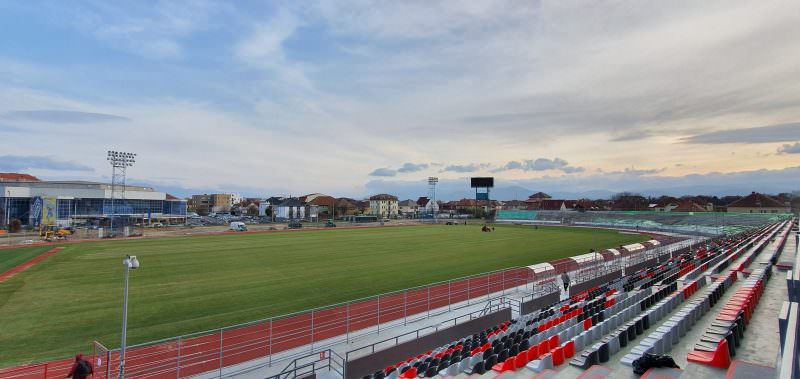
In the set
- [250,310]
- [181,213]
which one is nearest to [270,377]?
[250,310]

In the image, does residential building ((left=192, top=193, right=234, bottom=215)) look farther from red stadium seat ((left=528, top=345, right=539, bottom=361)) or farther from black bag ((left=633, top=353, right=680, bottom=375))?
black bag ((left=633, top=353, right=680, bottom=375))

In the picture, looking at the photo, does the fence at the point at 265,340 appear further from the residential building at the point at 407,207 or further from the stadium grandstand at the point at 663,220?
the residential building at the point at 407,207

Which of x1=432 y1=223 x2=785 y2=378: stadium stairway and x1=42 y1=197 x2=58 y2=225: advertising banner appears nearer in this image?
x1=432 y1=223 x2=785 y2=378: stadium stairway

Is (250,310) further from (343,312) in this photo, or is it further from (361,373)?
(361,373)

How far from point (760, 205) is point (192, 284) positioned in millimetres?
107527

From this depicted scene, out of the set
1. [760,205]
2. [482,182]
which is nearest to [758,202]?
[760,205]

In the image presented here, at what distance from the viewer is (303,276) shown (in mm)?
23688

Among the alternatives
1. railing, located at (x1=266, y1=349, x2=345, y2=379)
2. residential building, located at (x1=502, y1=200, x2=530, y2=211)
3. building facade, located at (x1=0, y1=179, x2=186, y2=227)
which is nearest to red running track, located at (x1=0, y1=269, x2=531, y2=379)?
railing, located at (x1=266, y1=349, x2=345, y2=379)

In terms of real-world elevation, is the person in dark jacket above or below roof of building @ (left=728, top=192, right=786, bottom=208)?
below

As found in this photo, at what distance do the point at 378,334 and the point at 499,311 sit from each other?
204 inches

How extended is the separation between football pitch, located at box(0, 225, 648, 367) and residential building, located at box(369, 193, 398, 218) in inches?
4016

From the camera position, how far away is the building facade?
6526cm

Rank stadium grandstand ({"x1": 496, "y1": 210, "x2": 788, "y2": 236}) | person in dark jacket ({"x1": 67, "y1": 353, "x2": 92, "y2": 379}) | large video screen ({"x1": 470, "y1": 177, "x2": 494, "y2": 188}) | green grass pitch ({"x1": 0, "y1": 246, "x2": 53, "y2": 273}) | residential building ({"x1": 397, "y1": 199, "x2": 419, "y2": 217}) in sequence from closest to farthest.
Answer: person in dark jacket ({"x1": 67, "y1": 353, "x2": 92, "y2": 379}), green grass pitch ({"x1": 0, "y1": 246, "x2": 53, "y2": 273}), stadium grandstand ({"x1": 496, "y1": 210, "x2": 788, "y2": 236}), large video screen ({"x1": 470, "y1": 177, "x2": 494, "y2": 188}), residential building ({"x1": 397, "y1": 199, "x2": 419, "y2": 217})

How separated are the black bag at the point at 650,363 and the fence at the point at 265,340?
7.80 meters
